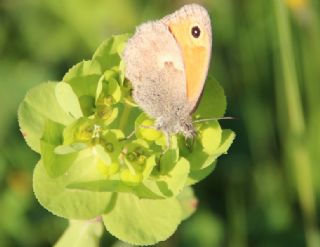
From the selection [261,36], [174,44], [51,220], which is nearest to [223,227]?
[51,220]

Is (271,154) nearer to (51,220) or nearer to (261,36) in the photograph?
(261,36)

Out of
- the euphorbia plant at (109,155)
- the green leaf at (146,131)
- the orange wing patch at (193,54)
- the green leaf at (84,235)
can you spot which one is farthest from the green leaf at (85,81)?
the green leaf at (84,235)

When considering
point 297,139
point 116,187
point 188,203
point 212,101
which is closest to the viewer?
point 116,187

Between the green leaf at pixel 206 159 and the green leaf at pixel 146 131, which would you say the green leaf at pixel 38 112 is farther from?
the green leaf at pixel 206 159

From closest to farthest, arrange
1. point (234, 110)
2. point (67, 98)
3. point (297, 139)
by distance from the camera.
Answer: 1. point (67, 98)
2. point (297, 139)
3. point (234, 110)

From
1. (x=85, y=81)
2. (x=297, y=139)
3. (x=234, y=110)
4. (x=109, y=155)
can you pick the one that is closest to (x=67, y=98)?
(x=85, y=81)

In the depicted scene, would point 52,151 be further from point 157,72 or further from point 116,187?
point 157,72
